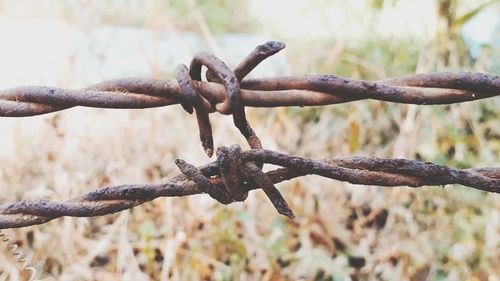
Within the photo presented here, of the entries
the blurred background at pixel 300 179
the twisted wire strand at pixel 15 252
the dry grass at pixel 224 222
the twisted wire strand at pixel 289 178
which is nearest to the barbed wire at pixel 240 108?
the twisted wire strand at pixel 289 178

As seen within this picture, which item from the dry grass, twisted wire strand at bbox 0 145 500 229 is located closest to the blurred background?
the dry grass

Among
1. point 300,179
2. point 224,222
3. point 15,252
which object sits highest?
point 300,179

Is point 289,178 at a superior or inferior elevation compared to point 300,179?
inferior

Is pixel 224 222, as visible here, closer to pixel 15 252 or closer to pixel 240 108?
pixel 15 252

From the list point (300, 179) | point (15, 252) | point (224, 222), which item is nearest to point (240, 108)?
point (15, 252)

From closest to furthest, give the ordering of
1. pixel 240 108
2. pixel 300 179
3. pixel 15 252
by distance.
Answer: pixel 240 108
pixel 15 252
pixel 300 179
